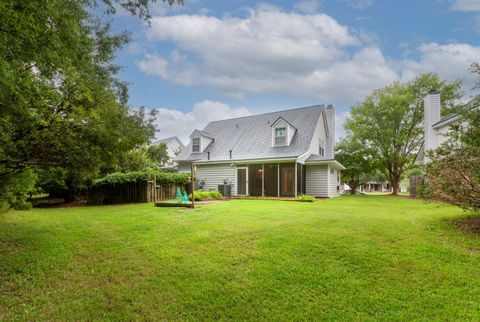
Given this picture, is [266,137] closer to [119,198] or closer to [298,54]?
[298,54]

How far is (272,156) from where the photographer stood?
1759 centimetres

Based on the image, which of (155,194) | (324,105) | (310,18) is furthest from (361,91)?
(155,194)

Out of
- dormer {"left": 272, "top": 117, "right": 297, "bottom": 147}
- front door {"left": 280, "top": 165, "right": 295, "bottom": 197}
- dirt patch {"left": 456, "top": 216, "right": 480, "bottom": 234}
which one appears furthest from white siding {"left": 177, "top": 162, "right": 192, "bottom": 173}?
dirt patch {"left": 456, "top": 216, "right": 480, "bottom": 234}

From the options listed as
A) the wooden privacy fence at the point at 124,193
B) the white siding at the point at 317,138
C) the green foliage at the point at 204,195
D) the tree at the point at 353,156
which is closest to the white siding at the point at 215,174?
the green foliage at the point at 204,195

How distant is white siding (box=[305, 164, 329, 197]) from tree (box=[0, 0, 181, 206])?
1357 cm

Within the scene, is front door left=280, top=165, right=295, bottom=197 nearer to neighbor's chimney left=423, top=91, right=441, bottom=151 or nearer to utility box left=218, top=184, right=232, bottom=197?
utility box left=218, top=184, right=232, bottom=197

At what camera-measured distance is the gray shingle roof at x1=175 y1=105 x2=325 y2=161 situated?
18.2 m

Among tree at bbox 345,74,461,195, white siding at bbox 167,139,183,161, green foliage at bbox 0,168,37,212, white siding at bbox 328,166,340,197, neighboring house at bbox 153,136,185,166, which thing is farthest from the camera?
white siding at bbox 167,139,183,161

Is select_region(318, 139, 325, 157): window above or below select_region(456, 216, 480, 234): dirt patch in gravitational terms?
above

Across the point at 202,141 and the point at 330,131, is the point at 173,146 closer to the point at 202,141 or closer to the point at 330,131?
the point at 202,141

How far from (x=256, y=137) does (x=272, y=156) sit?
3284mm

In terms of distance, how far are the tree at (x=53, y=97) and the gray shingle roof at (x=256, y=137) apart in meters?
12.3

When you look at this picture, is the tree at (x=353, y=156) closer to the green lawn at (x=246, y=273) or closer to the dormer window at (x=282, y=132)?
the dormer window at (x=282, y=132)

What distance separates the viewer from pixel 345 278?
3779 millimetres
